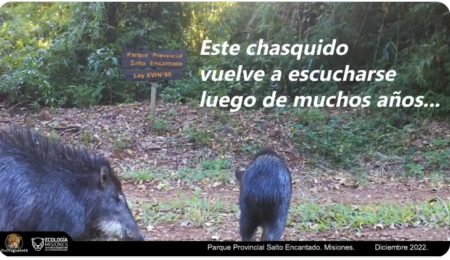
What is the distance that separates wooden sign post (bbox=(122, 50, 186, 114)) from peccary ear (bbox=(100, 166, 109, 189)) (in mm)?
895

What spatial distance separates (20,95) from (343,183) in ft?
9.32

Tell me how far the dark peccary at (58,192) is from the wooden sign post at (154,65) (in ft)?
2.63

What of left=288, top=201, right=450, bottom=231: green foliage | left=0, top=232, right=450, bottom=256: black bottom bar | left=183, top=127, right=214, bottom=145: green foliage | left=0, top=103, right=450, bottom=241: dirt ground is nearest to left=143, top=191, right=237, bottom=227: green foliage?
left=0, top=103, right=450, bottom=241: dirt ground

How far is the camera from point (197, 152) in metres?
5.11

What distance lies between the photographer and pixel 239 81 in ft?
16.4

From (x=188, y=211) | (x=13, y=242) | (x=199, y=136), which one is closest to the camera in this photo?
(x=13, y=242)

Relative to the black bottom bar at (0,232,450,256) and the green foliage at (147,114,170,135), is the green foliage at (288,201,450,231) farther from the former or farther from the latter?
the green foliage at (147,114,170,135)

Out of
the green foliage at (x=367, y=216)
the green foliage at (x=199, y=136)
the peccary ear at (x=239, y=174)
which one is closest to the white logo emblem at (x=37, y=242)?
the green foliage at (x=199, y=136)

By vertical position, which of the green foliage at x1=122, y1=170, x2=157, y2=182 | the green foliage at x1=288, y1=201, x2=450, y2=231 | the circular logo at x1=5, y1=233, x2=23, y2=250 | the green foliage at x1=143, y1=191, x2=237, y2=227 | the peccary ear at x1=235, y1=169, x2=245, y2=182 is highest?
the peccary ear at x1=235, y1=169, x2=245, y2=182

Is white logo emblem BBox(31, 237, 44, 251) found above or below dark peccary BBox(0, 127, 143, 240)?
below

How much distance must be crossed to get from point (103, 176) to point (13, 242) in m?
0.87

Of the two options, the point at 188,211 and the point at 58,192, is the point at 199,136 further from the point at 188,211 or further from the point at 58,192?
the point at 58,192

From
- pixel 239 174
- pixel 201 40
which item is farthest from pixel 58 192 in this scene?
pixel 201 40

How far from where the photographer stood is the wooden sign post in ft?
16.5
